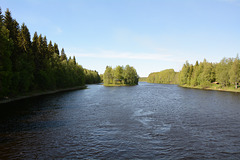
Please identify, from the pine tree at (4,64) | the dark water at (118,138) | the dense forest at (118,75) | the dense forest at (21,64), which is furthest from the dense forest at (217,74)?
the pine tree at (4,64)

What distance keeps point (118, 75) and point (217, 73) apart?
8504cm

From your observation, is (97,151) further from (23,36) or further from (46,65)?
(46,65)

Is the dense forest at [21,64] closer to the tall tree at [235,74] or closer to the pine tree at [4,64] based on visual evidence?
the pine tree at [4,64]

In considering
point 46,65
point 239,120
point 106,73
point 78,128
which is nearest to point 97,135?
point 78,128

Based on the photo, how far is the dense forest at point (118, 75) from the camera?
15802cm

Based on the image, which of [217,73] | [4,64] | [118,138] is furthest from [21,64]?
[217,73]

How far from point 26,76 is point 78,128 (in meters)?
39.3

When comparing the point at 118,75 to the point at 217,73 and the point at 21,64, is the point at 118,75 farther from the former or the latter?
the point at 21,64

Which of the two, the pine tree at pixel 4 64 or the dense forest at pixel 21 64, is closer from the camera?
the pine tree at pixel 4 64

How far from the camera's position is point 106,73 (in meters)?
157

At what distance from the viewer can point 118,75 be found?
16125 cm

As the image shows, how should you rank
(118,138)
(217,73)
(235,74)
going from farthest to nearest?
(217,73)
(235,74)
(118,138)

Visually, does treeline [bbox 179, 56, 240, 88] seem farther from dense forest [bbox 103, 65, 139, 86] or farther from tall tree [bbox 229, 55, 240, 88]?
dense forest [bbox 103, 65, 139, 86]

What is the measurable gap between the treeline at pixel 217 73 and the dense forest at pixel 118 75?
5477cm
